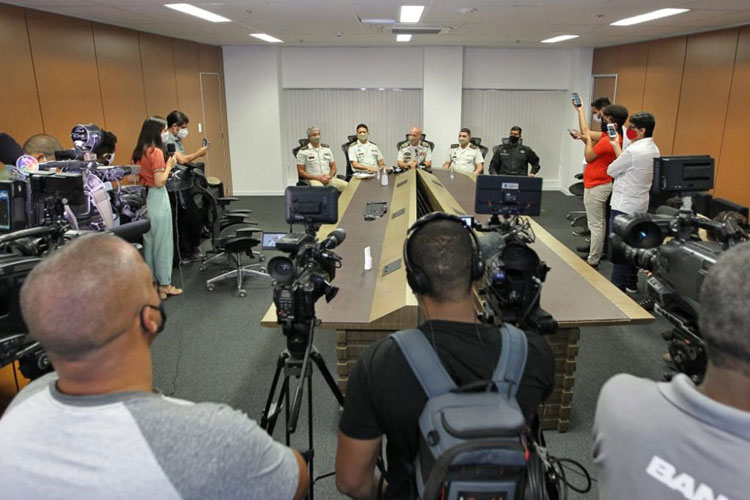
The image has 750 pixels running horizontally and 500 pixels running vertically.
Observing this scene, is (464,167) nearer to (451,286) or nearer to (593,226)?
(593,226)

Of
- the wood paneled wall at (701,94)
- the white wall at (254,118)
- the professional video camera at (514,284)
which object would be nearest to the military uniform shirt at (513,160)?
the wood paneled wall at (701,94)

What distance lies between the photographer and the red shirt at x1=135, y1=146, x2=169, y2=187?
4.09m

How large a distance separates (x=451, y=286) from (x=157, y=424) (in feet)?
2.23

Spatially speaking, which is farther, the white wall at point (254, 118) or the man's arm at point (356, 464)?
Answer: the white wall at point (254, 118)

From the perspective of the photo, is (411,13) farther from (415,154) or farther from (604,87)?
(604,87)

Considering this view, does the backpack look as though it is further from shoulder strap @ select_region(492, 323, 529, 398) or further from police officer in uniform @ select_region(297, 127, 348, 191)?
police officer in uniform @ select_region(297, 127, 348, 191)

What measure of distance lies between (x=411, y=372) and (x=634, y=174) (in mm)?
3740

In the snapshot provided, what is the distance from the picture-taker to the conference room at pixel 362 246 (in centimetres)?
86

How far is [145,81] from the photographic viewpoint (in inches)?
254

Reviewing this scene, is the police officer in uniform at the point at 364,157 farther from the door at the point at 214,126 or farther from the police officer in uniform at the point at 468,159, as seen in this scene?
the door at the point at 214,126

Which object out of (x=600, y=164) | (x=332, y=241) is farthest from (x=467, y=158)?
(x=332, y=241)

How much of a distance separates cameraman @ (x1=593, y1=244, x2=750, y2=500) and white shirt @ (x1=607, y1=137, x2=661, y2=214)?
140 inches

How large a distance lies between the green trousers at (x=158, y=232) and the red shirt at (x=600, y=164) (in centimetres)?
394

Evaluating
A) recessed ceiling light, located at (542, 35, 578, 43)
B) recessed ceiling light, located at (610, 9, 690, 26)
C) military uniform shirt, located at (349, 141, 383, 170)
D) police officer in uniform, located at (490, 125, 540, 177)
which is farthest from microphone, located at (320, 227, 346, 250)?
recessed ceiling light, located at (542, 35, 578, 43)
